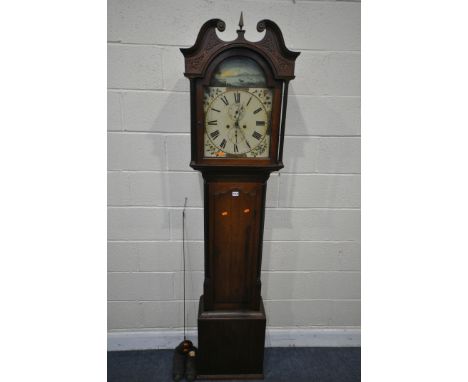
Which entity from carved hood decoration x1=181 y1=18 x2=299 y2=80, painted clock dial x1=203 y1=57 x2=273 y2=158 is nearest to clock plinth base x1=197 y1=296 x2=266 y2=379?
painted clock dial x1=203 y1=57 x2=273 y2=158

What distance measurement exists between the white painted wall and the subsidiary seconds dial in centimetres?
42

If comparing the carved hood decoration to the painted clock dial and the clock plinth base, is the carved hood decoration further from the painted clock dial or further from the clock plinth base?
the clock plinth base

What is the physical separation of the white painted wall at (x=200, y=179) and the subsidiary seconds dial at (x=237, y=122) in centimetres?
42

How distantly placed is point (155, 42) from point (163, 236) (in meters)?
1.12

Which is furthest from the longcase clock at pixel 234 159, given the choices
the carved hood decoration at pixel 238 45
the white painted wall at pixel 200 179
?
the white painted wall at pixel 200 179

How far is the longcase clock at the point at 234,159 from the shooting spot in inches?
52.2

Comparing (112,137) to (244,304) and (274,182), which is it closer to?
(274,182)

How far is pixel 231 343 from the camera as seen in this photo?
1.71 metres

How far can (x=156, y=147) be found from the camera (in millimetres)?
1789

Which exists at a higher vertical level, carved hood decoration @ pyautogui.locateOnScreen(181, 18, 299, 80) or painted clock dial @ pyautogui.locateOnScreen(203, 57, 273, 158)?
carved hood decoration @ pyautogui.locateOnScreen(181, 18, 299, 80)

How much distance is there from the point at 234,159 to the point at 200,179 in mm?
454

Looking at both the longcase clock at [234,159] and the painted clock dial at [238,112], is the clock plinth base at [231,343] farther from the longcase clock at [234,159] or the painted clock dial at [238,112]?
the painted clock dial at [238,112]

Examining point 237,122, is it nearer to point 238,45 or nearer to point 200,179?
point 238,45

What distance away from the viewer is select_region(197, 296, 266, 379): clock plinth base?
1.67 meters
